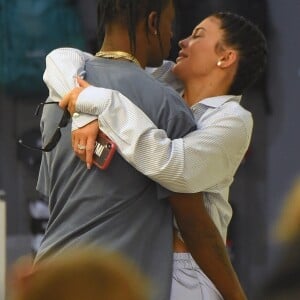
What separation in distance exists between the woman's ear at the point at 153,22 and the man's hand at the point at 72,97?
0.73ft

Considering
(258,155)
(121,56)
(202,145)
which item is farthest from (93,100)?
(258,155)

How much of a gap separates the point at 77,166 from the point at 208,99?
0.47 meters

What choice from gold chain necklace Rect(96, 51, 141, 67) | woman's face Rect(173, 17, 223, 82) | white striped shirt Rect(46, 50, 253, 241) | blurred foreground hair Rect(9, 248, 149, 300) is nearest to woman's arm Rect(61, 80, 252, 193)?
white striped shirt Rect(46, 50, 253, 241)

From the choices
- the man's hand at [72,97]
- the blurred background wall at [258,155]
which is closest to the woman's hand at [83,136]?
the man's hand at [72,97]

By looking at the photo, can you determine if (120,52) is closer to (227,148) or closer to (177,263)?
(227,148)

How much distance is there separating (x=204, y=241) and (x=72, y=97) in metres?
0.51

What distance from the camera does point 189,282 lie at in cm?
249

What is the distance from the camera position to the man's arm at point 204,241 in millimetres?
2443

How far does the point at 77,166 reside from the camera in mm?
2488

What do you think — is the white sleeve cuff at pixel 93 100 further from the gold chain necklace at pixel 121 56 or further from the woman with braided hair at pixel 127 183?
the gold chain necklace at pixel 121 56

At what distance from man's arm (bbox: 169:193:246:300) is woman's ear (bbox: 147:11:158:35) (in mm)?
448

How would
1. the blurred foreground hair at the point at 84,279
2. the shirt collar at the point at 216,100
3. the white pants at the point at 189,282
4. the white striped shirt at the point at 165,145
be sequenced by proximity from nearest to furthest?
the blurred foreground hair at the point at 84,279, the white striped shirt at the point at 165,145, the white pants at the point at 189,282, the shirt collar at the point at 216,100

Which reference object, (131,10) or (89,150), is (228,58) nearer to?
(131,10)

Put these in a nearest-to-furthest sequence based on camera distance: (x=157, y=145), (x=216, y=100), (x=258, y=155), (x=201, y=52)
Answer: (x=157, y=145)
(x=216, y=100)
(x=201, y=52)
(x=258, y=155)
